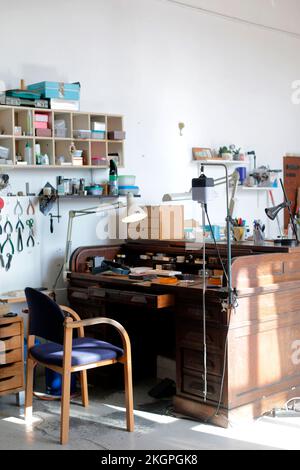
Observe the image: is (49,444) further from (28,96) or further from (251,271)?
(28,96)

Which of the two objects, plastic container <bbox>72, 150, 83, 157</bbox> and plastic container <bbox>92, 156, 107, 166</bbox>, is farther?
plastic container <bbox>92, 156, 107, 166</bbox>

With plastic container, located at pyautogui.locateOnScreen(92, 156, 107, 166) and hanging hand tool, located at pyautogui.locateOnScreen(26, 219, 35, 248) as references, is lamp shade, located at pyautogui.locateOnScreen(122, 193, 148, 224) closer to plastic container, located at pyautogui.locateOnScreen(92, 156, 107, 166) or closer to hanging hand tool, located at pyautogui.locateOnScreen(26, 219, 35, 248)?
plastic container, located at pyautogui.locateOnScreen(92, 156, 107, 166)

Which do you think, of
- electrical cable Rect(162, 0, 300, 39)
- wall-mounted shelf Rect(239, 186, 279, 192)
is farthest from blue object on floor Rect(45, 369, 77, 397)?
electrical cable Rect(162, 0, 300, 39)

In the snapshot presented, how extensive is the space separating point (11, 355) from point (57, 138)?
1579mm

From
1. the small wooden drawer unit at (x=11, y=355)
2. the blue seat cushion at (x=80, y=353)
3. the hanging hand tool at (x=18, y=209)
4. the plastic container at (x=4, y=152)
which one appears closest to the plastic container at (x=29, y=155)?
the plastic container at (x=4, y=152)

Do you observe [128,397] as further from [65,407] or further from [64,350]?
[64,350]

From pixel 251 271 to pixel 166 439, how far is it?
3.58ft

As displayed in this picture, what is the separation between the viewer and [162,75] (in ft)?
18.5

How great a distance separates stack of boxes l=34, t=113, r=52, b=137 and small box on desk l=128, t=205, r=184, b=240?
103 cm

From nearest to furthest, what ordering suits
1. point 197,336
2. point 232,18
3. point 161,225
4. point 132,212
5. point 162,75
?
point 197,336 → point 132,212 → point 161,225 → point 162,75 → point 232,18

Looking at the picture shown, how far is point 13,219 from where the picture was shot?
4.71 meters

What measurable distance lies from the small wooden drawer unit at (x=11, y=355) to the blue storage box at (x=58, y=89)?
1.61 m

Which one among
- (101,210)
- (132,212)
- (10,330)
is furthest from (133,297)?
(101,210)

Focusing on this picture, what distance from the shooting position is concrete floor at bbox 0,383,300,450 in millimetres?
3527
